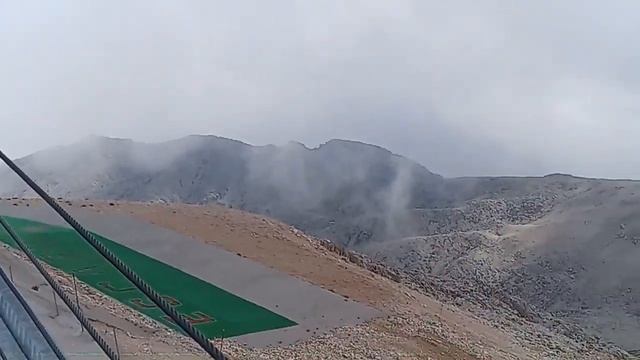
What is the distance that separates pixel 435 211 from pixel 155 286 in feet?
107

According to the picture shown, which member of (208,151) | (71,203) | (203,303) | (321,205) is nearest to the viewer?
(203,303)

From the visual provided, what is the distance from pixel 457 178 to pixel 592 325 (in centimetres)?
2964

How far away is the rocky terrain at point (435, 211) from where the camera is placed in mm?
24719

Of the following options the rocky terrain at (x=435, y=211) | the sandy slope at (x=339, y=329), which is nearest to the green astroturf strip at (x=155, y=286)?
the sandy slope at (x=339, y=329)

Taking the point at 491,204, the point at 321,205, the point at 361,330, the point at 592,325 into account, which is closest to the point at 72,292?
the point at 361,330

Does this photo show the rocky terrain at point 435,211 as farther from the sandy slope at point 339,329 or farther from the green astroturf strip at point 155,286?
the green astroturf strip at point 155,286

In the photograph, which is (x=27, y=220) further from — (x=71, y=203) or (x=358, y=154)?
(x=358, y=154)

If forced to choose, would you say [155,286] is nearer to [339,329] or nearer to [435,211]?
[339,329]

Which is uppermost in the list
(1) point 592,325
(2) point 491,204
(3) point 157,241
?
(2) point 491,204

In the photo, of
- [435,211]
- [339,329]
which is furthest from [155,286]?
[435,211]

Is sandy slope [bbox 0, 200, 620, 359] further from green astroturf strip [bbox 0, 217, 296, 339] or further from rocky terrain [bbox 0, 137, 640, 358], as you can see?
rocky terrain [bbox 0, 137, 640, 358]

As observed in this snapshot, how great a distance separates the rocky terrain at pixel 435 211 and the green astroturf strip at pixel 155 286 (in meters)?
4.98

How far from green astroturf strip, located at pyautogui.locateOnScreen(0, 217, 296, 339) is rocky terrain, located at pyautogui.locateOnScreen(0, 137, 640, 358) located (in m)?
4.98

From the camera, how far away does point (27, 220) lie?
15289mm
